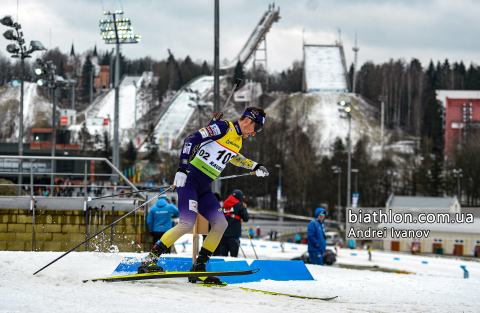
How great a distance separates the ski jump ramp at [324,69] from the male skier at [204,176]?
112 metres

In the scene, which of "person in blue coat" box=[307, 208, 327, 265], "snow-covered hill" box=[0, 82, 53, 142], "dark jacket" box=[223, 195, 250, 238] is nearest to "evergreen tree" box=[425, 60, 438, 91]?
"snow-covered hill" box=[0, 82, 53, 142]

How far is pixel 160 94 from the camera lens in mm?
126125

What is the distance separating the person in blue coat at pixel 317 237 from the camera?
1052 centimetres

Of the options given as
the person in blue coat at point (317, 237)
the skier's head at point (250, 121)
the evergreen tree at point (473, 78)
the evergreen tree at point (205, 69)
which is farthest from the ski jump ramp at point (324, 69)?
the skier's head at point (250, 121)

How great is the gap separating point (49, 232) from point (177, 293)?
7.13 metres

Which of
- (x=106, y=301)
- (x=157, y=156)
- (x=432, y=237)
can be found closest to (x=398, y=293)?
(x=106, y=301)

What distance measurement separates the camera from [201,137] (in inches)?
216

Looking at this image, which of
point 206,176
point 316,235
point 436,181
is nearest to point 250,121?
point 206,176

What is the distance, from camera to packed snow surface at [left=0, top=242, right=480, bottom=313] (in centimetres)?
445

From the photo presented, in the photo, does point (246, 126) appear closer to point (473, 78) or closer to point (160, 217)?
point (160, 217)

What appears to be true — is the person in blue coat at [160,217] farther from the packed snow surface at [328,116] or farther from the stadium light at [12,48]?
the packed snow surface at [328,116]

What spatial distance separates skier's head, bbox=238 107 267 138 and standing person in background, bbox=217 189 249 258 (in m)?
3.56

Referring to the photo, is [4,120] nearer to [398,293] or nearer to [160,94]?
[160,94]

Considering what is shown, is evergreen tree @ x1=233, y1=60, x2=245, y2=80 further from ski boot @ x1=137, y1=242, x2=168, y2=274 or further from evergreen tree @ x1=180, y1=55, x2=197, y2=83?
ski boot @ x1=137, y1=242, x2=168, y2=274
